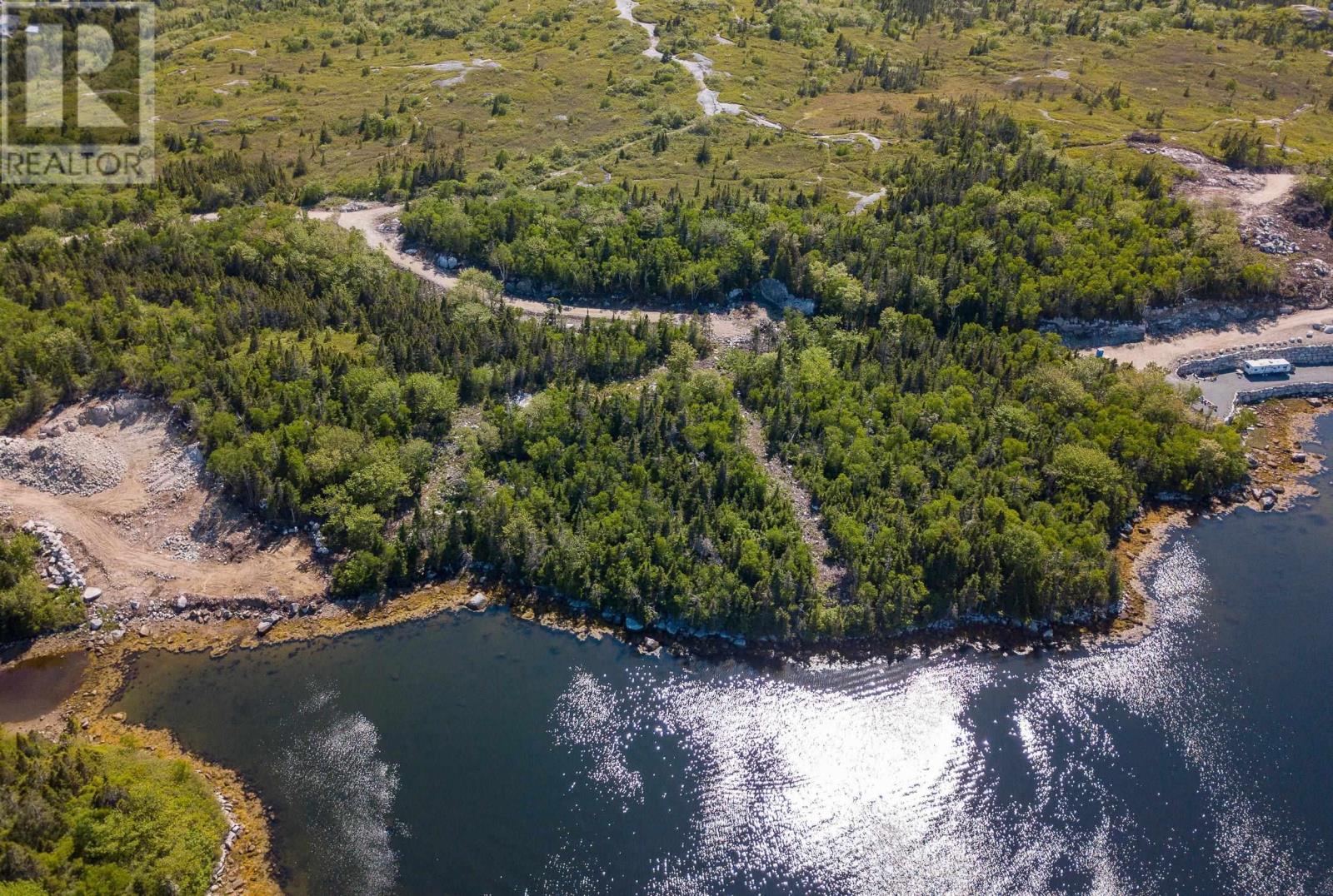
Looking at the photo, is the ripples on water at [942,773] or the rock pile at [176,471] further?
the rock pile at [176,471]

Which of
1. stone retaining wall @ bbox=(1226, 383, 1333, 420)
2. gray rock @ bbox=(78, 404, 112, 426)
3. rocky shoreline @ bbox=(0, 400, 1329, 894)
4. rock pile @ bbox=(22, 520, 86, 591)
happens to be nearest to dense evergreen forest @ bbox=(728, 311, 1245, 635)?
rocky shoreline @ bbox=(0, 400, 1329, 894)

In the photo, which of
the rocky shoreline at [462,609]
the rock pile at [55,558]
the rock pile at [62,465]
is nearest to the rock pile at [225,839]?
the rocky shoreline at [462,609]

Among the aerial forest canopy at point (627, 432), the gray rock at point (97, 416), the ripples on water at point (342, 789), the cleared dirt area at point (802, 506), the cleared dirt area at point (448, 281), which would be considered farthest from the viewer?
the cleared dirt area at point (448, 281)

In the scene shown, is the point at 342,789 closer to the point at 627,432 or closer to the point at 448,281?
the point at 627,432

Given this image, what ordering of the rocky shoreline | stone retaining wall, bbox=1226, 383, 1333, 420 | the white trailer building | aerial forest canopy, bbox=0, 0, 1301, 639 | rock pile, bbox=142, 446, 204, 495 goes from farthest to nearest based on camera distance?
the white trailer building < stone retaining wall, bbox=1226, 383, 1333, 420 < rock pile, bbox=142, 446, 204, 495 < aerial forest canopy, bbox=0, 0, 1301, 639 < the rocky shoreline

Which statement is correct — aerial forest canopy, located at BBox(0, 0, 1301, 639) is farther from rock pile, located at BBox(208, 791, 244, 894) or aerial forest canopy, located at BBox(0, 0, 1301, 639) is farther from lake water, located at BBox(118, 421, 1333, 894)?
rock pile, located at BBox(208, 791, 244, 894)

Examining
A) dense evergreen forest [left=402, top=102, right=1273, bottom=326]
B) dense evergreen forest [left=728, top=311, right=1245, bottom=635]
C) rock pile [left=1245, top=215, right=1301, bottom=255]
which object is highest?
rock pile [left=1245, top=215, right=1301, bottom=255]

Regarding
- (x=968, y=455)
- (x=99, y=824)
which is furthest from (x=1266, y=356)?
(x=99, y=824)

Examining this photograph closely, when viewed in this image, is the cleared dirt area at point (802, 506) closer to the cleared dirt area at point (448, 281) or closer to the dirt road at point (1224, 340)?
the cleared dirt area at point (448, 281)
